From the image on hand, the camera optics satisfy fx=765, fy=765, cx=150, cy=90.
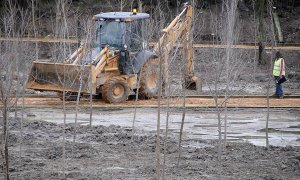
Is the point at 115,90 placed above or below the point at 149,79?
below

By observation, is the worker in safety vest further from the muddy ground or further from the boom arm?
the muddy ground

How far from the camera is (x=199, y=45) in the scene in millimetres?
40500

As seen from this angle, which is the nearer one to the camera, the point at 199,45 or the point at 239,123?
the point at 239,123

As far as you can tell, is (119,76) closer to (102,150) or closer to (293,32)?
(102,150)

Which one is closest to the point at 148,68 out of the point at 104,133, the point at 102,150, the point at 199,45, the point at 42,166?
the point at 104,133

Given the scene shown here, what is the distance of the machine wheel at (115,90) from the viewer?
84.3 feet

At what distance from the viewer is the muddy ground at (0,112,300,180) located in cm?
1573

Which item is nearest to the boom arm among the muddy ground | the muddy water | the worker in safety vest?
the muddy water

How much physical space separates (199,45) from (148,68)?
14.7 metres

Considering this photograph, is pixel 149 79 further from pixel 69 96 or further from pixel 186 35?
pixel 69 96

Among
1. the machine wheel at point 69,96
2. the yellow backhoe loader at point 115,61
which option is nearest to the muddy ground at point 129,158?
the yellow backhoe loader at point 115,61

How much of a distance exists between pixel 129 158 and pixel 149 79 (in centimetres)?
996

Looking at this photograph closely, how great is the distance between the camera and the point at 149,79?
88.9ft

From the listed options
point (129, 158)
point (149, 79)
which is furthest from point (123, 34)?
point (129, 158)
